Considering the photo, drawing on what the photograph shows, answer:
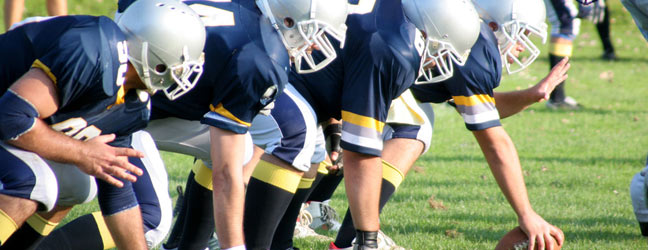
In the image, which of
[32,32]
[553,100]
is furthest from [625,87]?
[32,32]

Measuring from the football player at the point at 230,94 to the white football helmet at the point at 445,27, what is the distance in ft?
1.21

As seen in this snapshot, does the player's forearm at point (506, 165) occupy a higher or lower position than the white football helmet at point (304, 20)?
lower

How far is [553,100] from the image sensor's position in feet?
29.6

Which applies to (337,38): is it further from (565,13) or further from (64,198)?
(565,13)

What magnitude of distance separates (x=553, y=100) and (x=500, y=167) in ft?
19.1

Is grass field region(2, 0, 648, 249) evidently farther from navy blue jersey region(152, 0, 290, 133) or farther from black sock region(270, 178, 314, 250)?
navy blue jersey region(152, 0, 290, 133)

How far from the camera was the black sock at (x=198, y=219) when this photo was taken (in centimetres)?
351

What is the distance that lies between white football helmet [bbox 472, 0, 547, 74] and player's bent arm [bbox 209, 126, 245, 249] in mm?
1410

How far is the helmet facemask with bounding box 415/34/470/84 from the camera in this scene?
3344 millimetres

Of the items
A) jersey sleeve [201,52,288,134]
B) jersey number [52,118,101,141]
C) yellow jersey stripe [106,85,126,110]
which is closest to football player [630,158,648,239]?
jersey sleeve [201,52,288,134]

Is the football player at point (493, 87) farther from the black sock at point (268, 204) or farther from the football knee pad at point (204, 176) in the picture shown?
the football knee pad at point (204, 176)

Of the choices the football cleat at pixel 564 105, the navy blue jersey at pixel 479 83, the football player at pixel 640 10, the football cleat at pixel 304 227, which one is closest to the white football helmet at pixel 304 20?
the navy blue jersey at pixel 479 83

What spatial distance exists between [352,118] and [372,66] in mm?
242

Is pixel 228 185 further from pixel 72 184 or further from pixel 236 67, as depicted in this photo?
pixel 72 184
